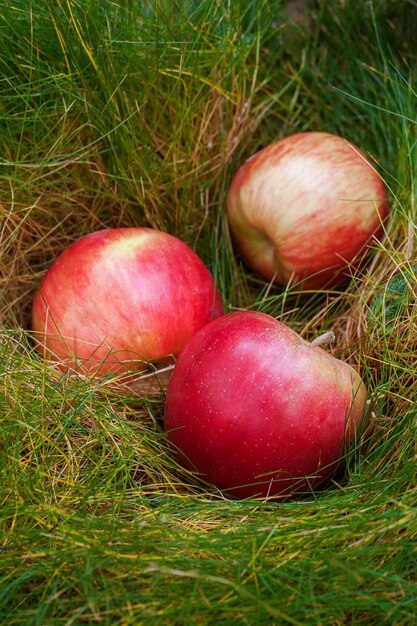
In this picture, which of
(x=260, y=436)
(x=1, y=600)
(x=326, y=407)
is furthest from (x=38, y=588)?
(x=326, y=407)

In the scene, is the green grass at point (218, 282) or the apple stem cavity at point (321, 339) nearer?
the green grass at point (218, 282)

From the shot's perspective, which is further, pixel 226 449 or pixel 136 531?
pixel 226 449

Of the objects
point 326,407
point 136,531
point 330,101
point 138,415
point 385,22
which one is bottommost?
point 138,415

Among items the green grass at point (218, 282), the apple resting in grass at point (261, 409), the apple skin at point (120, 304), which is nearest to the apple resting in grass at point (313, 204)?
the green grass at point (218, 282)

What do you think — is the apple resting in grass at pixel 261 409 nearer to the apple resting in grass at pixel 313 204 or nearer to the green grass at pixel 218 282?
the green grass at pixel 218 282

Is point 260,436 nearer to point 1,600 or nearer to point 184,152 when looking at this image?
point 1,600

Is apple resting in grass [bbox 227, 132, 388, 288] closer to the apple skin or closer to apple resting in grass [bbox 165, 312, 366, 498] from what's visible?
the apple skin

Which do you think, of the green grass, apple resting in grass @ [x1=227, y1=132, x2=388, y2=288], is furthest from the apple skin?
apple resting in grass @ [x1=227, y1=132, x2=388, y2=288]

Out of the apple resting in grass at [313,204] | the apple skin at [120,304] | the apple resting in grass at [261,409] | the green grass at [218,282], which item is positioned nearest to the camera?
the green grass at [218,282]
